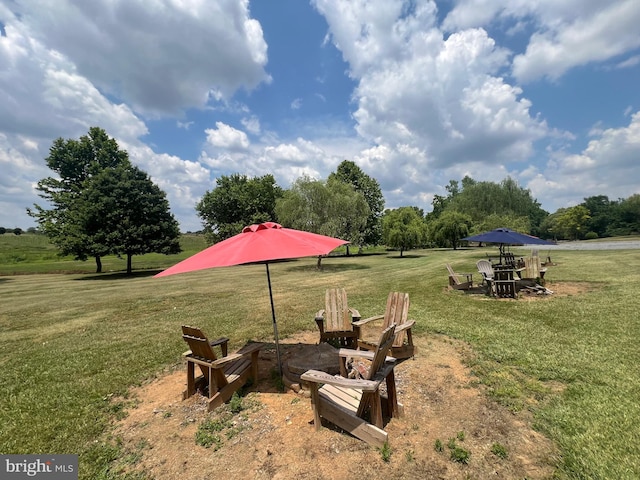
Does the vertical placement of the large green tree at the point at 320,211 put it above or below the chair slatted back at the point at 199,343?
above

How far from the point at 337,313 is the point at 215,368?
8.41 feet

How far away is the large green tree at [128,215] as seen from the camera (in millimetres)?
23656

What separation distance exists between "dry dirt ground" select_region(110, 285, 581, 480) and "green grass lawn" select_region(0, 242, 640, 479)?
0.30m

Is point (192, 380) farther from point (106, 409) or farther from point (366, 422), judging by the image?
point (366, 422)

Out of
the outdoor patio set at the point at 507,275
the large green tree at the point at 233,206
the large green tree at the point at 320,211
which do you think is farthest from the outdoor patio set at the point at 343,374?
the large green tree at the point at 233,206

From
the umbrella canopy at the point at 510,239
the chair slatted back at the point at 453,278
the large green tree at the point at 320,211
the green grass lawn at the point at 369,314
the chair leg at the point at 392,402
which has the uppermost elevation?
the large green tree at the point at 320,211

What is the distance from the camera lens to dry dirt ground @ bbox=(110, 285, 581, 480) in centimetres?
286

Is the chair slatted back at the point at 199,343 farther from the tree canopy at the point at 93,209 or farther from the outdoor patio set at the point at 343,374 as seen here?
the tree canopy at the point at 93,209

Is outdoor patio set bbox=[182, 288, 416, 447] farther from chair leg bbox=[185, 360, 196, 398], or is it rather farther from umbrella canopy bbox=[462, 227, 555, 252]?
umbrella canopy bbox=[462, 227, 555, 252]

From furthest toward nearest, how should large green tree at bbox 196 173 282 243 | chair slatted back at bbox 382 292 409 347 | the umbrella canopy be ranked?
large green tree at bbox 196 173 282 243
the umbrella canopy
chair slatted back at bbox 382 292 409 347

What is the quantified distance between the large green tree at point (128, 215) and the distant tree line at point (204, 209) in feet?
0.24

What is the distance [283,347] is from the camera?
21.0ft

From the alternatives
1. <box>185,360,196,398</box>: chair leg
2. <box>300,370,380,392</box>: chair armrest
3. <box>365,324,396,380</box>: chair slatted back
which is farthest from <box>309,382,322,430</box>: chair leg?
<box>185,360,196,398</box>: chair leg

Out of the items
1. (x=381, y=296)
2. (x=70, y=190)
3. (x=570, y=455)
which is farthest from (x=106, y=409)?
(x=70, y=190)
